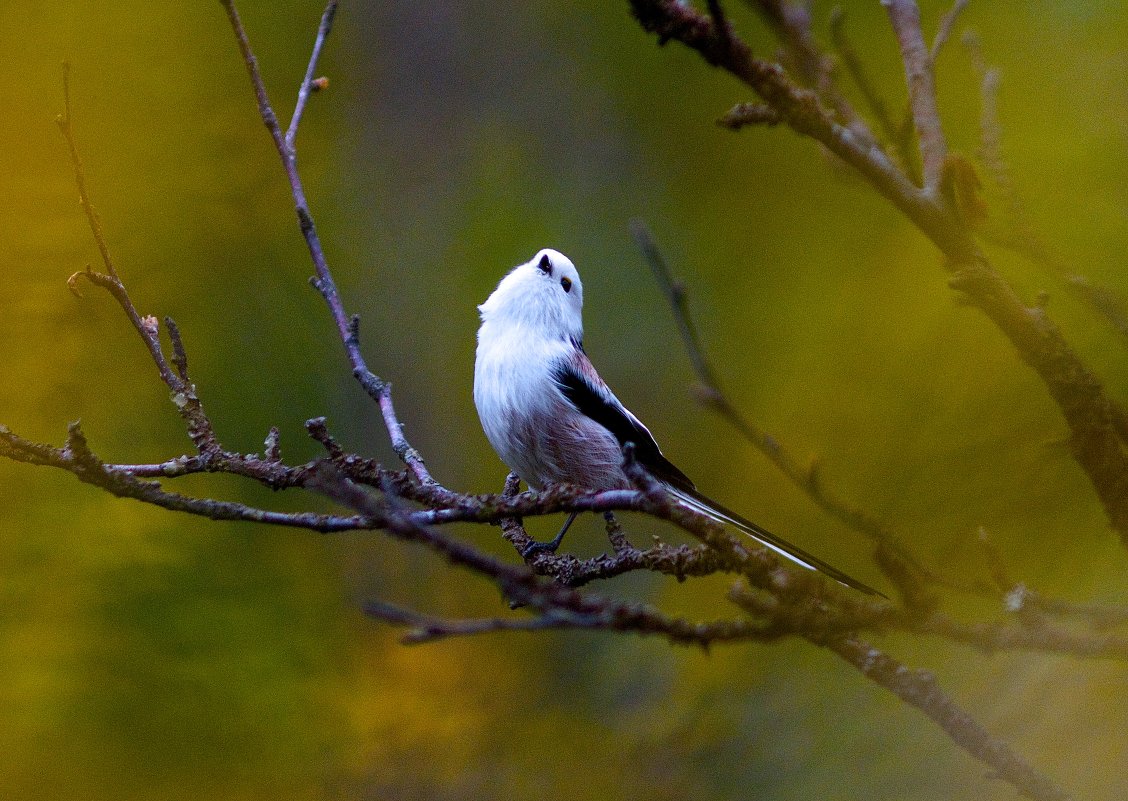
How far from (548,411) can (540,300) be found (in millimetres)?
372

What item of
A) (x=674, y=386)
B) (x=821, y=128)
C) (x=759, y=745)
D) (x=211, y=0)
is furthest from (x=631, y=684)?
(x=211, y=0)

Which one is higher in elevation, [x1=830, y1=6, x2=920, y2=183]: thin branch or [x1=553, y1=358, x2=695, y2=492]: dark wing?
[x1=830, y1=6, x2=920, y2=183]: thin branch

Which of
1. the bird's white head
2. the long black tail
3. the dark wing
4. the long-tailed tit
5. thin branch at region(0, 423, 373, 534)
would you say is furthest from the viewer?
the bird's white head

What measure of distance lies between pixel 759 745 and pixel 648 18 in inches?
53.0

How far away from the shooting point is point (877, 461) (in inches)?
78.9

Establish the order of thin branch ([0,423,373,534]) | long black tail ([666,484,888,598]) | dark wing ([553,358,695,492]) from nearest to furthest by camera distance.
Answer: thin branch ([0,423,373,534]), long black tail ([666,484,888,598]), dark wing ([553,358,695,492])

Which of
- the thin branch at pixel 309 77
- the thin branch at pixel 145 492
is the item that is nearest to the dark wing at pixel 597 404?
the thin branch at pixel 309 77

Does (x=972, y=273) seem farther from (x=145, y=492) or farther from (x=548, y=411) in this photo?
(x=548, y=411)

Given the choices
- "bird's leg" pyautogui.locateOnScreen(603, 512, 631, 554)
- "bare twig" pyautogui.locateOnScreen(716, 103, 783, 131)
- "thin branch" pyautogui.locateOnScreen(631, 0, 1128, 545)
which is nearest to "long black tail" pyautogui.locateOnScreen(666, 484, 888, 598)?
"bird's leg" pyautogui.locateOnScreen(603, 512, 631, 554)

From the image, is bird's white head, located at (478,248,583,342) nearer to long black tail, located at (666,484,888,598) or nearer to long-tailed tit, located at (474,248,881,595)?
long-tailed tit, located at (474,248,881,595)

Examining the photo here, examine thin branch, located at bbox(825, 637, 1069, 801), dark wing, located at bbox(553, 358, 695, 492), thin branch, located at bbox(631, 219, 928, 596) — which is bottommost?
thin branch, located at bbox(825, 637, 1069, 801)

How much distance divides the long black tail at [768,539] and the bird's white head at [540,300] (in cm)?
57

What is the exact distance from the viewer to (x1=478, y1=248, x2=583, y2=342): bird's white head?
2176mm

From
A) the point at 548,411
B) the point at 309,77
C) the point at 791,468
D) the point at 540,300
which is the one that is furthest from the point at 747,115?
the point at 540,300
